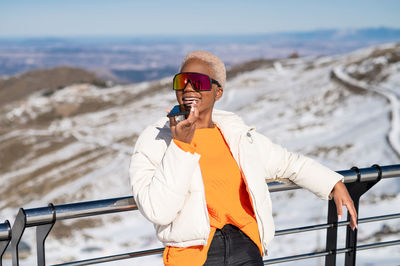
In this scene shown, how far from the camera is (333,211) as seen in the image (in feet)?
12.7

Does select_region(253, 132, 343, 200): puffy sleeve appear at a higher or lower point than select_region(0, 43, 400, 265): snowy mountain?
lower

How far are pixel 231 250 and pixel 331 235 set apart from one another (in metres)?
1.32

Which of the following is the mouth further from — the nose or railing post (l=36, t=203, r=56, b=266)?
railing post (l=36, t=203, r=56, b=266)

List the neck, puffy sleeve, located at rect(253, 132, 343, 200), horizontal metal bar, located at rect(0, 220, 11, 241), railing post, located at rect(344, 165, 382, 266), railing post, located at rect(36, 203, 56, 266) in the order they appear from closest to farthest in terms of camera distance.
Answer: horizontal metal bar, located at rect(0, 220, 11, 241) < railing post, located at rect(36, 203, 56, 266) < the neck < puffy sleeve, located at rect(253, 132, 343, 200) < railing post, located at rect(344, 165, 382, 266)

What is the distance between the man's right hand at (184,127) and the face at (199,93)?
0.35m

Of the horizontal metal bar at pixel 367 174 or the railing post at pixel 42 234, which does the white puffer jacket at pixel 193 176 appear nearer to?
the horizontal metal bar at pixel 367 174

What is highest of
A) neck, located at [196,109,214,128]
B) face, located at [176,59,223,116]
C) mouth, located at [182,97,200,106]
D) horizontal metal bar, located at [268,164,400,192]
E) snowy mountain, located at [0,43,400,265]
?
snowy mountain, located at [0,43,400,265]

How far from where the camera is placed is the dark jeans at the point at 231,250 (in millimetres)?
3020

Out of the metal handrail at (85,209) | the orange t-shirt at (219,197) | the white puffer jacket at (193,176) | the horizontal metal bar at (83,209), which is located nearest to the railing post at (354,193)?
the metal handrail at (85,209)

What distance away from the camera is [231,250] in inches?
120

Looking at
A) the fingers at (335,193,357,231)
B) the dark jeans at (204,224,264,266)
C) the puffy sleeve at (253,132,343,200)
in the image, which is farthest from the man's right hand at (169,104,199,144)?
the fingers at (335,193,357,231)

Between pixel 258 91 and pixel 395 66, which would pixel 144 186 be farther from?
pixel 258 91

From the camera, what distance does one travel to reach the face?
10.2 feet

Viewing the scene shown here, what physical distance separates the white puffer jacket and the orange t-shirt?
0.21 feet
